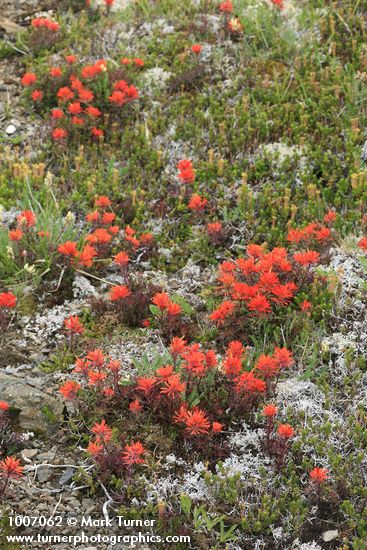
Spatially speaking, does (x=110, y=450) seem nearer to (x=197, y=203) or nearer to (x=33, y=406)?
(x=33, y=406)

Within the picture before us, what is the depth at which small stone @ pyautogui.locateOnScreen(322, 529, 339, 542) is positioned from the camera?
173 inches

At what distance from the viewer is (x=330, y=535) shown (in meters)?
4.41

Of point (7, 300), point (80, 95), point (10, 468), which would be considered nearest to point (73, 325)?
point (7, 300)

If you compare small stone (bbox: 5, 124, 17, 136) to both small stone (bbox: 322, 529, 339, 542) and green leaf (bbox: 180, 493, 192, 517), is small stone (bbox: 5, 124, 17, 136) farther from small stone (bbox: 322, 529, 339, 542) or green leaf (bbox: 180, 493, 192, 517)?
small stone (bbox: 322, 529, 339, 542)

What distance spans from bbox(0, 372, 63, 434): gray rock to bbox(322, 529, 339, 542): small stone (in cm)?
200

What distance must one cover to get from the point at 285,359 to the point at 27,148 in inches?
164

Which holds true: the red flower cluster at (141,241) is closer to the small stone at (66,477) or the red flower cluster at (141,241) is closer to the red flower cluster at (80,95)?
the red flower cluster at (80,95)

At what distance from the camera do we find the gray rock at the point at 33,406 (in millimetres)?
5051

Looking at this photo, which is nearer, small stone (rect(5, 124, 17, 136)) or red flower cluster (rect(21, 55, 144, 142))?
red flower cluster (rect(21, 55, 144, 142))

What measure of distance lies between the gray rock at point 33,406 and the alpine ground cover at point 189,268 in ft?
0.05

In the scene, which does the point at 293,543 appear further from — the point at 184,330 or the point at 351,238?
the point at 351,238

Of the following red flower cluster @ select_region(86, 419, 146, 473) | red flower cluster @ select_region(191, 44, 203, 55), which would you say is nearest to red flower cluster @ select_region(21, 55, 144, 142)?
red flower cluster @ select_region(191, 44, 203, 55)

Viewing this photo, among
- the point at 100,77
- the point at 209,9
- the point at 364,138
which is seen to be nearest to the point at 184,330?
the point at 364,138

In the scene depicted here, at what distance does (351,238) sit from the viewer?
632 centimetres
